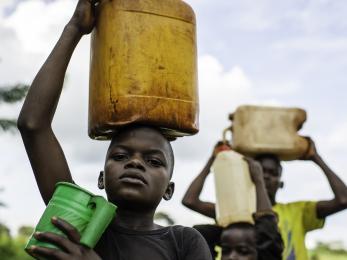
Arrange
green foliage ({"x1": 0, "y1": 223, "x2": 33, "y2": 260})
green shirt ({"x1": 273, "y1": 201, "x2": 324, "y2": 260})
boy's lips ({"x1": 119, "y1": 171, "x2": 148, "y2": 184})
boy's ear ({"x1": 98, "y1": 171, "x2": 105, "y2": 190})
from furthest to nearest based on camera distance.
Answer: green foliage ({"x1": 0, "y1": 223, "x2": 33, "y2": 260}) → green shirt ({"x1": 273, "y1": 201, "x2": 324, "y2": 260}) → boy's ear ({"x1": 98, "y1": 171, "x2": 105, "y2": 190}) → boy's lips ({"x1": 119, "y1": 171, "x2": 148, "y2": 184})

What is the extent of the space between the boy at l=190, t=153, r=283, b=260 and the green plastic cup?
192 centimetres

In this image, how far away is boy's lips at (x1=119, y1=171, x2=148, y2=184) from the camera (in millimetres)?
2217

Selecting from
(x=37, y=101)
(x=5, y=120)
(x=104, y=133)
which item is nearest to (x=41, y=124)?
(x=37, y=101)

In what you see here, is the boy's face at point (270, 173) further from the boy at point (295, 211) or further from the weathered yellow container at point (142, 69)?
the weathered yellow container at point (142, 69)

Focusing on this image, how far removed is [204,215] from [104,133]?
9.35 feet

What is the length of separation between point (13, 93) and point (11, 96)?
0.19 ft

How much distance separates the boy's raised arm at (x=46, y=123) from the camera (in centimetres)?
225

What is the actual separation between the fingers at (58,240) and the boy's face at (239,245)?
6.53 ft

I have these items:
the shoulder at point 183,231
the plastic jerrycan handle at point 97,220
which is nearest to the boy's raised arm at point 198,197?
the shoulder at point 183,231

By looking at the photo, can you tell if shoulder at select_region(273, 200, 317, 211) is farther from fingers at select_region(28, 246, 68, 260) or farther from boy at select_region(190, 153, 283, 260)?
fingers at select_region(28, 246, 68, 260)

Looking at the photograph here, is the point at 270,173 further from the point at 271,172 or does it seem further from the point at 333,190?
the point at 333,190

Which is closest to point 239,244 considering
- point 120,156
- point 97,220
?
point 120,156

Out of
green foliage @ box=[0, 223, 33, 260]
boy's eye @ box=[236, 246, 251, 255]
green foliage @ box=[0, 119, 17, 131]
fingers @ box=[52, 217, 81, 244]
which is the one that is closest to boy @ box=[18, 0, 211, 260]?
fingers @ box=[52, 217, 81, 244]

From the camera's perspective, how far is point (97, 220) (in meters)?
2.03
